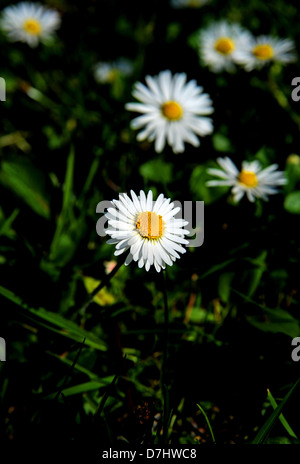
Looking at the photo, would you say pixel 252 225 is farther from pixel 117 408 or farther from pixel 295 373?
pixel 117 408

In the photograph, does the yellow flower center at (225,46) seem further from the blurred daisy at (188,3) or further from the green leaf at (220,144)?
the green leaf at (220,144)

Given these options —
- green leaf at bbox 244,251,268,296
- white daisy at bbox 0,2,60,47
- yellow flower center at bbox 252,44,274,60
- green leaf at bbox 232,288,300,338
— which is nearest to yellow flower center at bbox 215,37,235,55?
yellow flower center at bbox 252,44,274,60

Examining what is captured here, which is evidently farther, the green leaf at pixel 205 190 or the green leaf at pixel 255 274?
the green leaf at pixel 205 190

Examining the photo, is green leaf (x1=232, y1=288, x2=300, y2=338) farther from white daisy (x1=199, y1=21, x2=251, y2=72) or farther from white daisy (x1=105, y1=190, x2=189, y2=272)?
white daisy (x1=199, y1=21, x2=251, y2=72)

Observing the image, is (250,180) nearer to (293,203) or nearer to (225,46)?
(293,203)

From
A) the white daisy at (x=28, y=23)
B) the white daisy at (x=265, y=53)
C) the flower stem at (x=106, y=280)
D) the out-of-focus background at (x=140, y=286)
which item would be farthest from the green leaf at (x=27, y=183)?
Result: the white daisy at (x=265, y=53)
